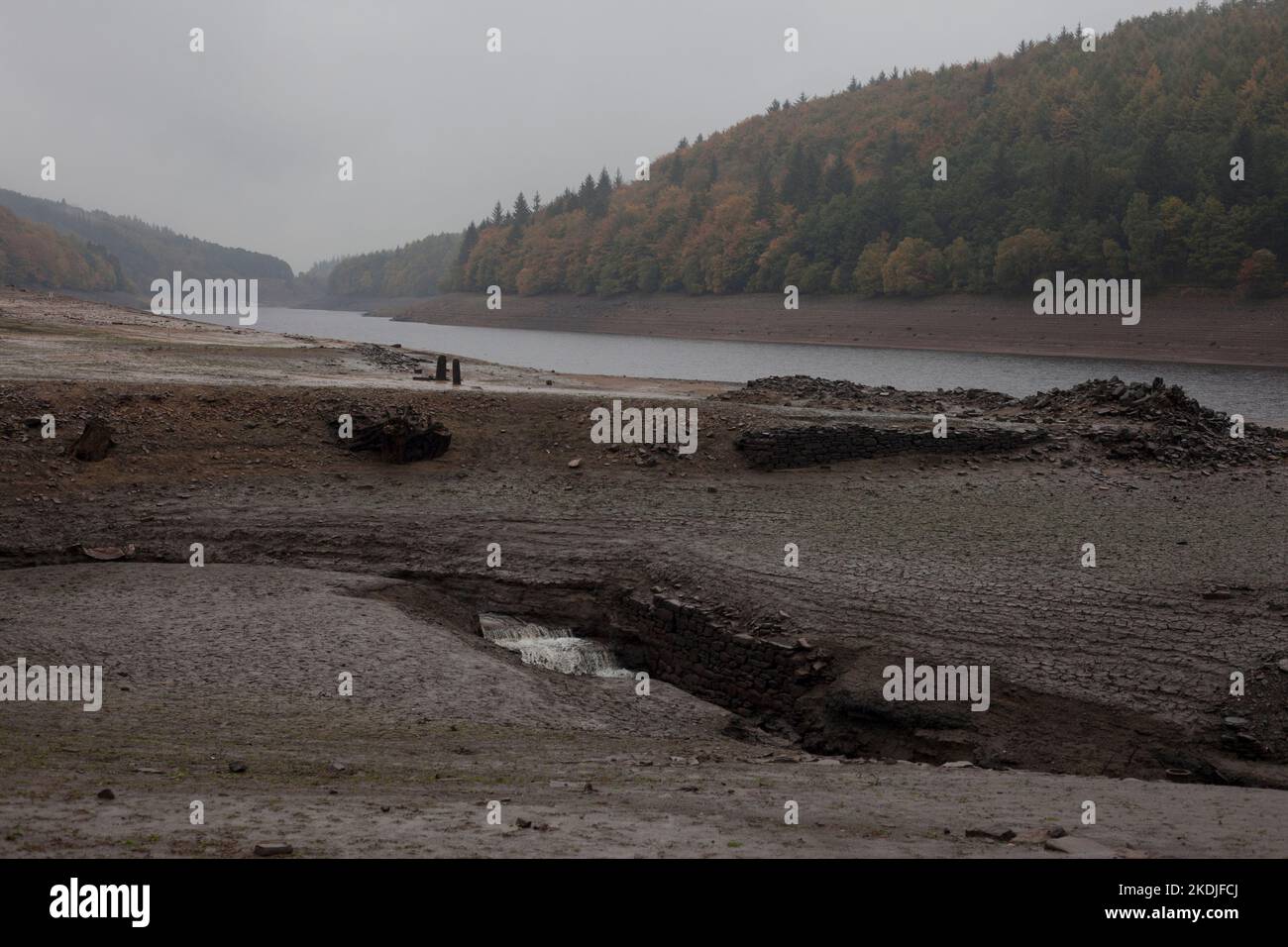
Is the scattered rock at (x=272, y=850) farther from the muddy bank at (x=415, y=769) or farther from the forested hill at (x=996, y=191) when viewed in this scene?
the forested hill at (x=996, y=191)

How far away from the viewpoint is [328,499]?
19.7 meters

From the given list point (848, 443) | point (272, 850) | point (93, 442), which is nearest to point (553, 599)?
point (848, 443)

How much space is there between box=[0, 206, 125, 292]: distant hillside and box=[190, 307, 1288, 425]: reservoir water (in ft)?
212

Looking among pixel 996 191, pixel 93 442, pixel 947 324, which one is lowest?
pixel 93 442

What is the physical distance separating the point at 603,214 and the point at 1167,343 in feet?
339

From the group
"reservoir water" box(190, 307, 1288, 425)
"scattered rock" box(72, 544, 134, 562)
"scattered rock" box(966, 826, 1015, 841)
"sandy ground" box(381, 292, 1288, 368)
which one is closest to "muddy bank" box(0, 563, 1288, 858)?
"scattered rock" box(966, 826, 1015, 841)

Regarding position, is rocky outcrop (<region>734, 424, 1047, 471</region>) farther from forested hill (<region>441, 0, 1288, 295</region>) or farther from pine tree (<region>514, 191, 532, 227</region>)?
pine tree (<region>514, 191, 532, 227</region>)

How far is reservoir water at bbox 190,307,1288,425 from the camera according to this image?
47.3 meters

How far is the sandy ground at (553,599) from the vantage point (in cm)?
744

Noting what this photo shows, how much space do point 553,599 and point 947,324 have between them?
2755 inches

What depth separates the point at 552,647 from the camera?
15484 mm

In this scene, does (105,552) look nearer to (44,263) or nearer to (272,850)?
(272,850)
